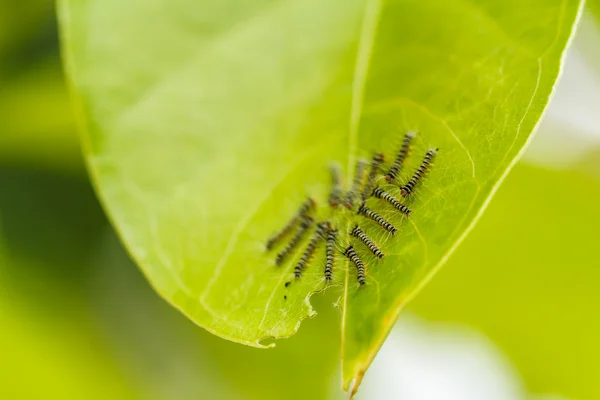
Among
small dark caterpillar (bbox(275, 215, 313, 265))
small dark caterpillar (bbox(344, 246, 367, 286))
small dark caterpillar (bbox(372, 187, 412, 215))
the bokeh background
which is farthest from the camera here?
the bokeh background

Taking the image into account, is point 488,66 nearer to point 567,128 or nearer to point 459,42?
point 459,42

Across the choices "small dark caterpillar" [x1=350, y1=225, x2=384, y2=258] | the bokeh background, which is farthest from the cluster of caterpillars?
the bokeh background

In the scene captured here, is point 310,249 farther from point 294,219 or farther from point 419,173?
point 419,173

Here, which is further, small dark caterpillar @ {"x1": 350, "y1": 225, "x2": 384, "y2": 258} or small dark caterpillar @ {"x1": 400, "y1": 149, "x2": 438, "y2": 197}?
small dark caterpillar @ {"x1": 400, "y1": 149, "x2": 438, "y2": 197}

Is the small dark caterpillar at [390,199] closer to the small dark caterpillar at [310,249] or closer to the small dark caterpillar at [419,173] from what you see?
the small dark caterpillar at [419,173]

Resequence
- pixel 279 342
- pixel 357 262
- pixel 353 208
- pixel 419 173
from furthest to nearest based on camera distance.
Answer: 1. pixel 279 342
2. pixel 353 208
3. pixel 419 173
4. pixel 357 262

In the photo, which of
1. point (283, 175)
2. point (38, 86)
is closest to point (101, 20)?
point (283, 175)

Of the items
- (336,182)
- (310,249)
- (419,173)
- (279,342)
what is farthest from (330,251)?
(279,342)

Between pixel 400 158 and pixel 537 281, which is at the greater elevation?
pixel 537 281

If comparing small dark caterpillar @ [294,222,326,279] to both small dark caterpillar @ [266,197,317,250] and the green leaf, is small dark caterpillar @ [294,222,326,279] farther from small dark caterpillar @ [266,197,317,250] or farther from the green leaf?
the green leaf
